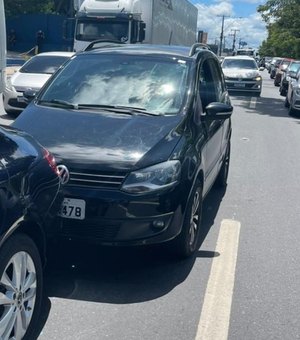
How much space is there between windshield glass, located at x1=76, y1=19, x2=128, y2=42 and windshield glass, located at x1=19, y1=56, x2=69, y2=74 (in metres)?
5.49

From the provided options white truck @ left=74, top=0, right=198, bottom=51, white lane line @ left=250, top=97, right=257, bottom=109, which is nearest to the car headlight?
white truck @ left=74, top=0, right=198, bottom=51

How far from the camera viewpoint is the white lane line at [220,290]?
3.56 metres

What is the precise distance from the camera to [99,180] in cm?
404

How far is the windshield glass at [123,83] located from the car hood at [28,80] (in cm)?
627

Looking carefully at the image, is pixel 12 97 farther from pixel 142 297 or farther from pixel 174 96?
pixel 142 297

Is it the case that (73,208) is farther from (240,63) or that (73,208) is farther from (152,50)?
(240,63)

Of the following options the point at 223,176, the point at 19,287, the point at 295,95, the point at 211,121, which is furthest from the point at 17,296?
the point at 295,95

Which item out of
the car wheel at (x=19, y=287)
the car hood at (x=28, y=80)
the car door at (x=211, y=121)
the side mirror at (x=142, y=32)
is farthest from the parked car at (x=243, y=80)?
the car wheel at (x=19, y=287)

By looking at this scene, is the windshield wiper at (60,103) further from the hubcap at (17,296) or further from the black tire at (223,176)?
the black tire at (223,176)

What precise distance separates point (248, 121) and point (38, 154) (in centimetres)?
1184

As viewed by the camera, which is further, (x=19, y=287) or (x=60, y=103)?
(x=60, y=103)

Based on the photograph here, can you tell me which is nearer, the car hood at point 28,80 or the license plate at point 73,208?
the license plate at point 73,208

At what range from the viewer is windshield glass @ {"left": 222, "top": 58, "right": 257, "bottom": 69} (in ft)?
77.2

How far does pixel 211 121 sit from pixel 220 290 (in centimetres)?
195
